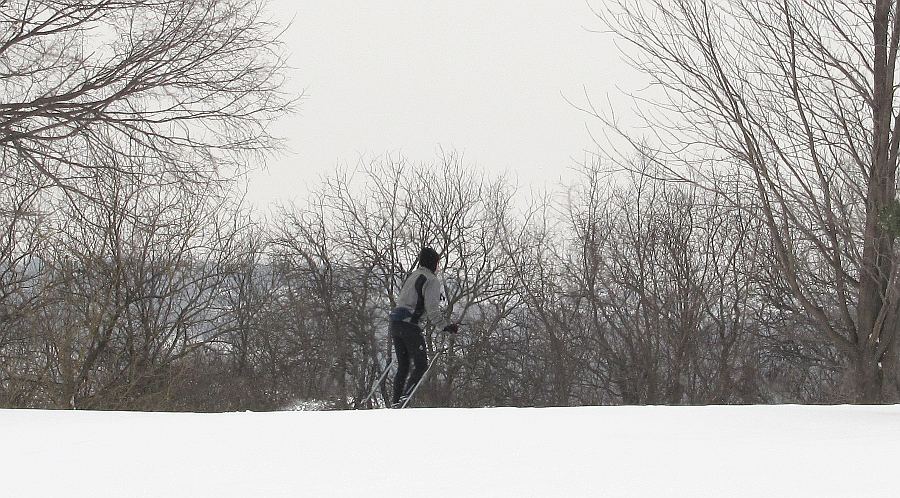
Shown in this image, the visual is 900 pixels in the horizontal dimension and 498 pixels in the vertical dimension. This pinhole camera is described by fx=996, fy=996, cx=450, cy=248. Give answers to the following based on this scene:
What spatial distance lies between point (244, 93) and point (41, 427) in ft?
21.7

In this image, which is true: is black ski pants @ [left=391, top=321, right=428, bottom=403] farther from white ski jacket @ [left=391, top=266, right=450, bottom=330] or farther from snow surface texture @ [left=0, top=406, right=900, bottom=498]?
snow surface texture @ [left=0, top=406, right=900, bottom=498]

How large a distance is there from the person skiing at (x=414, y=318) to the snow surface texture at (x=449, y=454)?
13.1 ft

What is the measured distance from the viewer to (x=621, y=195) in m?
27.6

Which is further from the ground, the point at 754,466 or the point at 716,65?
the point at 716,65

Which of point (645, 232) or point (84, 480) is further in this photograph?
point (645, 232)

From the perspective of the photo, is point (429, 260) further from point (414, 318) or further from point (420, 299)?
point (414, 318)

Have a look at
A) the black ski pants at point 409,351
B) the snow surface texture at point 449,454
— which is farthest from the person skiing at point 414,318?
the snow surface texture at point 449,454

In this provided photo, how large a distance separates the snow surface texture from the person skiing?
157 inches

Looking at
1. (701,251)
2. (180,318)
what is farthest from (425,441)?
(701,251)

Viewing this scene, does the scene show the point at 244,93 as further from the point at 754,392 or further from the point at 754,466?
the point at 754,392

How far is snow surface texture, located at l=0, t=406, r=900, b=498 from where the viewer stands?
3760 mm

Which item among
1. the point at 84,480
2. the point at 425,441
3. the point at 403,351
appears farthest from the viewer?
the point at 403,351

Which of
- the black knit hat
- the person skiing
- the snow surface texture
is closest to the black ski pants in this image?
the person skiing

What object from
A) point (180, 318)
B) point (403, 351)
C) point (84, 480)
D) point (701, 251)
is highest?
point (701, 251)
